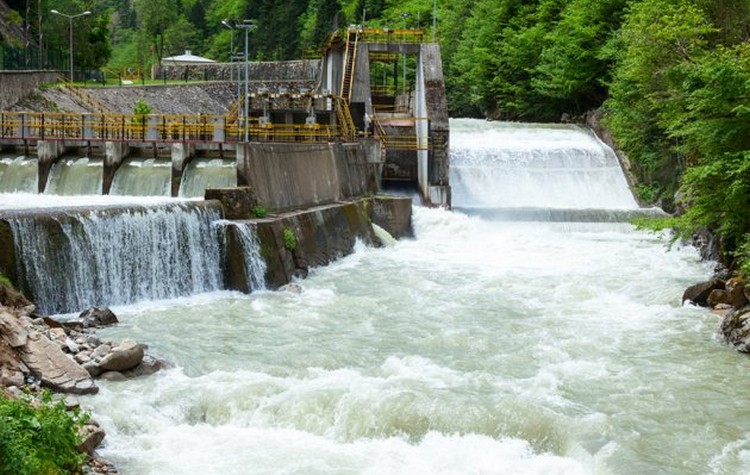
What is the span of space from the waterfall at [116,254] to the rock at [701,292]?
401 inches

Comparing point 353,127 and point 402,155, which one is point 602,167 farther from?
point 353,127

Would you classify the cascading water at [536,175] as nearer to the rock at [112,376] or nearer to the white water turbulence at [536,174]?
the white water turbulence at [536,174]

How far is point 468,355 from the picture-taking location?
14.9 meters

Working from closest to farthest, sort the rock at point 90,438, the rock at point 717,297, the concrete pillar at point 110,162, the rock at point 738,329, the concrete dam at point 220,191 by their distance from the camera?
the rock at point 90,438, the rock at point 738,329, the concrete dam at point 220,191, the rock at point 717,297, the concrete pillar at point 110,162

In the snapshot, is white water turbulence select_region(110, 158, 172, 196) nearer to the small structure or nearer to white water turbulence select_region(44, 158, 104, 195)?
white water turbulence select_region(44, 158, 104, 195)

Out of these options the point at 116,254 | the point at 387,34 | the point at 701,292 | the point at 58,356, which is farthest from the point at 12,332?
the point at 387,34

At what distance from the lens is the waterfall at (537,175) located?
1339 inches

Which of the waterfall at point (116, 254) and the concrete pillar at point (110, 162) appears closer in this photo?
the waterfall at point (116, 254)

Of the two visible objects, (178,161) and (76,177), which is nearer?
(178,161)

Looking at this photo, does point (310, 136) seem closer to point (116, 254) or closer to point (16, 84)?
point (116, 254)

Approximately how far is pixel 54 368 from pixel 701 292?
1295 cm

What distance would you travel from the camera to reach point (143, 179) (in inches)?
988

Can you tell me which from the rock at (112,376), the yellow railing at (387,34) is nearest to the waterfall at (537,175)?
the yellow railing at (387,34)

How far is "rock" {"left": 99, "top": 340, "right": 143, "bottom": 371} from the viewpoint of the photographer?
511 inches
